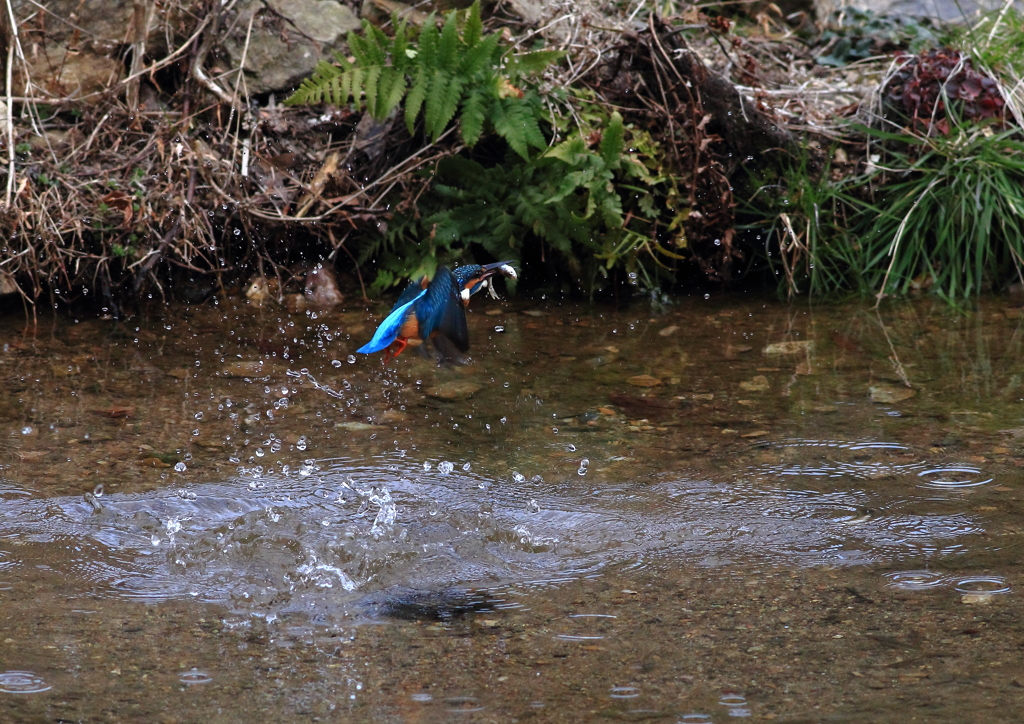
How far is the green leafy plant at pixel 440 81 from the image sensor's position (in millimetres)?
5070

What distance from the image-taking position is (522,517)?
340 cm

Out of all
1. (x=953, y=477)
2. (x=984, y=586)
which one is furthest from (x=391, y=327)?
(x=953, y=477)

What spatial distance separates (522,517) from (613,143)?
244 centimetres

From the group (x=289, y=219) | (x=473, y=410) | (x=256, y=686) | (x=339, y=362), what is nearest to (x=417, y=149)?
(x=289, y=219)

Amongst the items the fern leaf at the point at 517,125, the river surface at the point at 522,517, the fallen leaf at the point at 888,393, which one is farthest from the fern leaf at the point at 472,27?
the fallen leaf at the point at 888,393

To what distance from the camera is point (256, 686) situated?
2.38 m

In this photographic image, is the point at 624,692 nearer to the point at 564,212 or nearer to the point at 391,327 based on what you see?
the point at 391,327

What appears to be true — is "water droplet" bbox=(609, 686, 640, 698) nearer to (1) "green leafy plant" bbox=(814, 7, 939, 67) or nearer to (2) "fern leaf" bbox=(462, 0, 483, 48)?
(2) "fern leaf" bbox=(462, 0, 483, 48)

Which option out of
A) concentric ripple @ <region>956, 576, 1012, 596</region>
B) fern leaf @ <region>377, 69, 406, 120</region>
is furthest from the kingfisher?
fern leaf @ <region>377, 69, 406, 120</region>

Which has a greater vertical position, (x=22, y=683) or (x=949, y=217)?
(x=949, y=217)

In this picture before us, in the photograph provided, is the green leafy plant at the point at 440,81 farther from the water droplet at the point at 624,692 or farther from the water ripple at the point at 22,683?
the water ripple at the point at 22,683

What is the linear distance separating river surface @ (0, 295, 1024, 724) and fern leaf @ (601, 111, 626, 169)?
2.53ft

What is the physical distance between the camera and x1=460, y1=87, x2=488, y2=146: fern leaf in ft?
16.7

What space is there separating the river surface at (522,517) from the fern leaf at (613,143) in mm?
771
